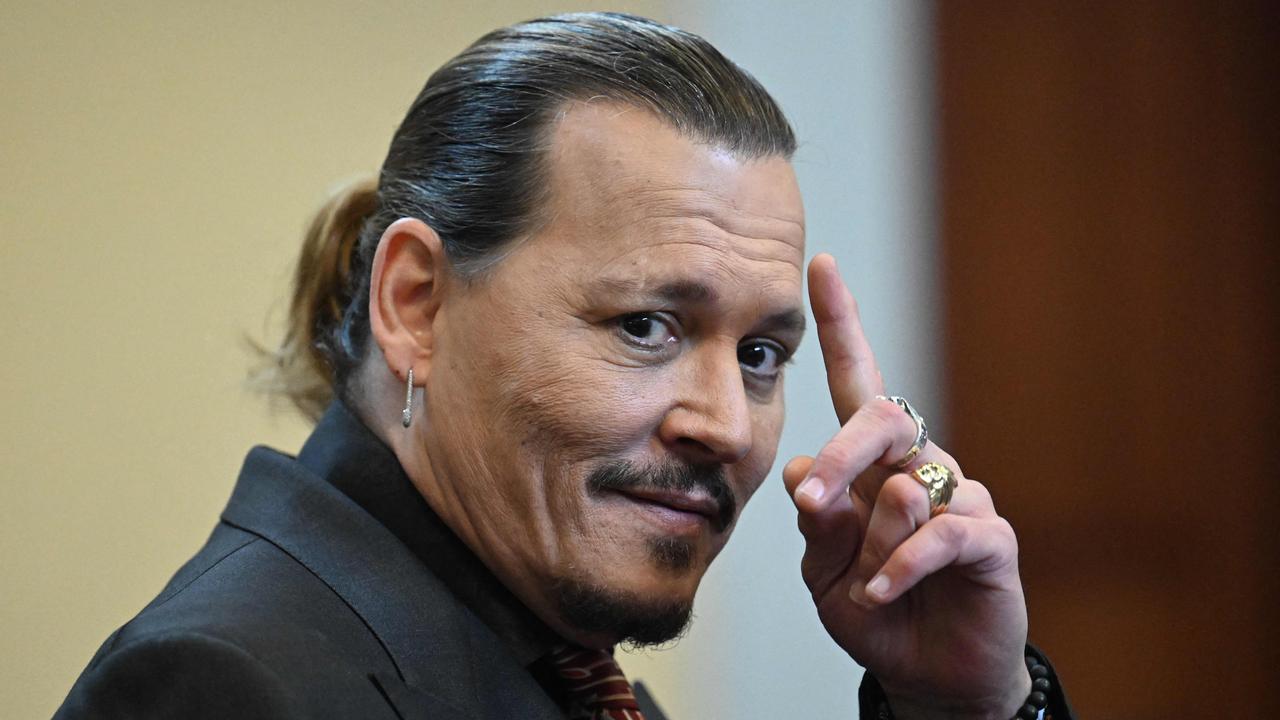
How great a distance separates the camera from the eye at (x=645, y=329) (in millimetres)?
1351

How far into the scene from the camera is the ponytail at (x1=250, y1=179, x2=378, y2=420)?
5.32 feet

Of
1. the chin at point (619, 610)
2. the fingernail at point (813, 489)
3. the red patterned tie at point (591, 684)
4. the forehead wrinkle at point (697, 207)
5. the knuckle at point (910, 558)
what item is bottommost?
the red patterned tie at point (591, 684)

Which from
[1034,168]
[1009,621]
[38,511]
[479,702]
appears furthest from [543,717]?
[1034,168]

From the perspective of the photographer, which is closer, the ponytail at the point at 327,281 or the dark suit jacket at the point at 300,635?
the dark suit jacket at the point at 300,635

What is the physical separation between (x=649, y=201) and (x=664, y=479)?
0.95 feet

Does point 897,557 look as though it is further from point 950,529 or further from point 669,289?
Result: point 669,289

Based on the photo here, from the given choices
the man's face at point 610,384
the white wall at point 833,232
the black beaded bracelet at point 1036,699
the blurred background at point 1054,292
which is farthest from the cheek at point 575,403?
the white wall at point 833,232

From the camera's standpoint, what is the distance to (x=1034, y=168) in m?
3.02

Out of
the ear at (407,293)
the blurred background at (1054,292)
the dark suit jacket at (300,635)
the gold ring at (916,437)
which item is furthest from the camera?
the blurred background at (1054,292)

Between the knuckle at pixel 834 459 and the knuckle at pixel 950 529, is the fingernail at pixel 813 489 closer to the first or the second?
the knuckle at pixel 834 459

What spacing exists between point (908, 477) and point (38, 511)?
139cm

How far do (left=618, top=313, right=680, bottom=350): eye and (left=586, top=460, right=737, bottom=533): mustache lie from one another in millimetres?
125

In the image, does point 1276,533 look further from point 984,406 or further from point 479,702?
point 479,702

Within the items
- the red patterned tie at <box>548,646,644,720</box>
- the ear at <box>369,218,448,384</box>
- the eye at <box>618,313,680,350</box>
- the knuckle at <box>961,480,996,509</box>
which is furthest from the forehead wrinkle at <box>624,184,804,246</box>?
the red patterned tie at <box>548,646,644,720</box>
